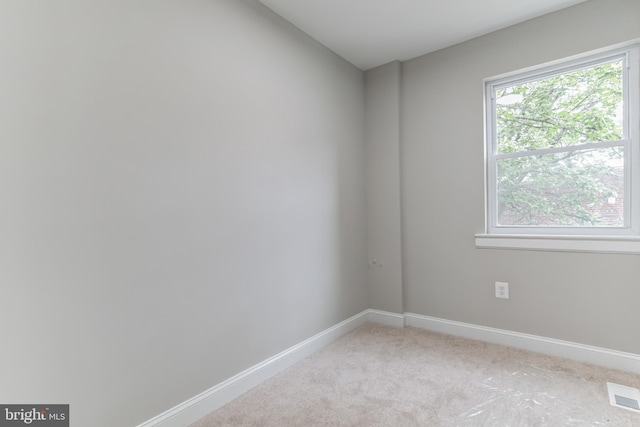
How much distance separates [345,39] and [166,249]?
6.85ft

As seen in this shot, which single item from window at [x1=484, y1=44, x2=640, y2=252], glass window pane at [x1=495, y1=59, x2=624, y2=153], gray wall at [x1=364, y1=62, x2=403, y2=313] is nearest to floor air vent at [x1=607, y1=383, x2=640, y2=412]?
window at [x1=484, y1=44, x2=640, y2=252]

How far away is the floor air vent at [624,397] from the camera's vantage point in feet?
5.42

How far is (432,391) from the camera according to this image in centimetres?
183

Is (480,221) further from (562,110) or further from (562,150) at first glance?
(562,110)

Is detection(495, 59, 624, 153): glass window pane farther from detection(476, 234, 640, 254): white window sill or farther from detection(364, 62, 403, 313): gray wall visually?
detection(364, 62, 403, 313): gray wall

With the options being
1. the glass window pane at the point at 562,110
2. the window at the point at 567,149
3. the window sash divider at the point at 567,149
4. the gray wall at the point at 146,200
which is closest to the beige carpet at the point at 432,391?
the gray wall at the point at 146,200

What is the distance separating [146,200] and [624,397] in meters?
2.72

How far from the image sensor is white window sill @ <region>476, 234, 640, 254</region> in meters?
2.01

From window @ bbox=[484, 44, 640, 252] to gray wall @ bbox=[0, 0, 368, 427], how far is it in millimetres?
1599

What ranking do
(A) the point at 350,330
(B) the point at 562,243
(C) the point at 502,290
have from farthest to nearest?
(A) the point at 350,330, (C) the point at 502,290, (B) the point at 562,243

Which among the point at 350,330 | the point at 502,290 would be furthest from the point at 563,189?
the point at 350,330

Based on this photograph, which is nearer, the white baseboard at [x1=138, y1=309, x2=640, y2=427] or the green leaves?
the white baseboard at [x1=138, y1=309, x2=640, y2=427]

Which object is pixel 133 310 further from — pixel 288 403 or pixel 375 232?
pixel 375 232

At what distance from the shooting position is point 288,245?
225cm
